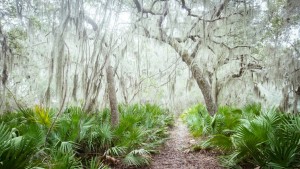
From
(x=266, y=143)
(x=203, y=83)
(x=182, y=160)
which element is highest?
(x=203, y=83)

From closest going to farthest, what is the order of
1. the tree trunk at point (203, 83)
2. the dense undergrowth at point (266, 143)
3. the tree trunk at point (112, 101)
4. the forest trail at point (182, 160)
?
the dense undergrowth at point (266, 143) < the forest trail at point (182, 160) < the tree trunk at point (112, 101) < the tree trunk at point (203, 83)

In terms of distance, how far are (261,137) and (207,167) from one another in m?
1.45

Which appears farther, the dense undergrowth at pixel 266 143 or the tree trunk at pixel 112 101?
the tree trunk at pixel 112 101

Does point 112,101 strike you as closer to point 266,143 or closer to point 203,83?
point 203,83

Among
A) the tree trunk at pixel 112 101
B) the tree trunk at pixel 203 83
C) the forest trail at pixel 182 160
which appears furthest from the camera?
the tree trunk at pixel 203 83

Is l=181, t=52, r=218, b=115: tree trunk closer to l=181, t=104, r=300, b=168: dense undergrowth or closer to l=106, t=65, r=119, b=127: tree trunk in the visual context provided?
l=106, t=65, r=119, b=127: tree trunk

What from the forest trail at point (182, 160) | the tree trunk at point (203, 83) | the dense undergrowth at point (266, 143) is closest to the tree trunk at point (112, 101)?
the forest trail at point (182, 160)

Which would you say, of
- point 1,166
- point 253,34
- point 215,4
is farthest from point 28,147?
point 253,34

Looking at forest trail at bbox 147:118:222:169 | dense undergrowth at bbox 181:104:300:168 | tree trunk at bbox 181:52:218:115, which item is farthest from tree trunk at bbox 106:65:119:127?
dense undergrowth at bbox 181:104:300:168

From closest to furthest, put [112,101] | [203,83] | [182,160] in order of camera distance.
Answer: [182,160], [112,101], [203,83]

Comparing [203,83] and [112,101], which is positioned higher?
[203,83]

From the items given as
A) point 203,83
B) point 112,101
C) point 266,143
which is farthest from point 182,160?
point 203,83

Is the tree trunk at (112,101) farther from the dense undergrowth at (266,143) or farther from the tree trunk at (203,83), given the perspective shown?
the dense undergrowth at (266,143)

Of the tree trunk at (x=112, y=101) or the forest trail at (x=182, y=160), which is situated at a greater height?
the tree trunk at (x=112, y=101)
